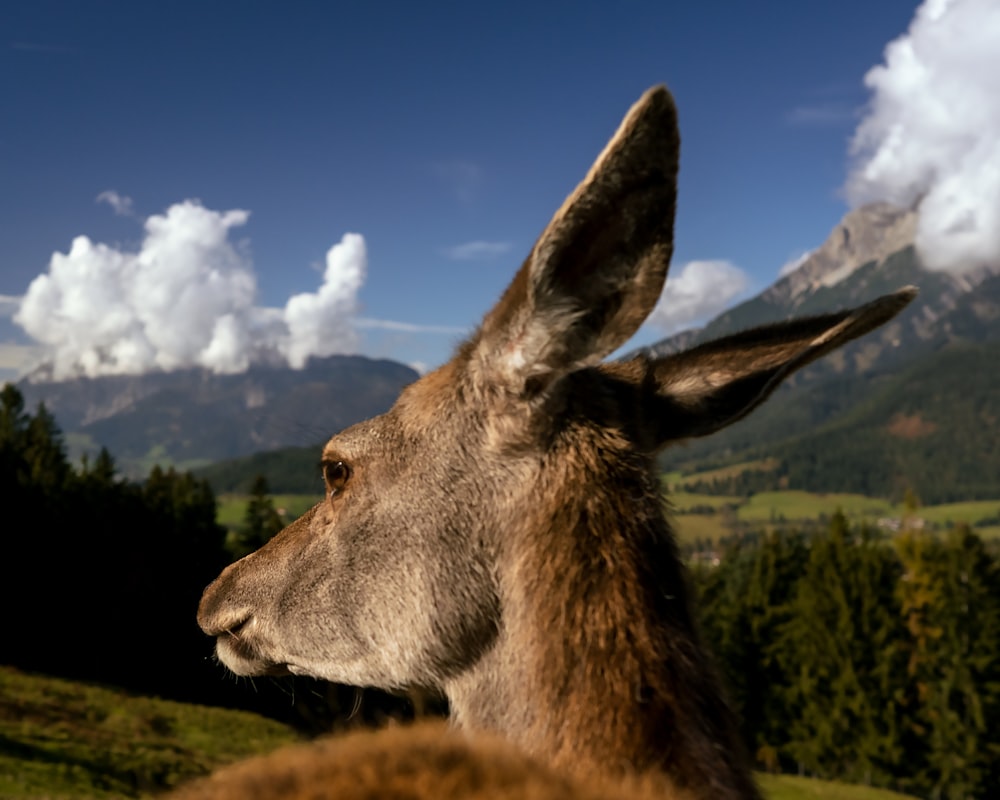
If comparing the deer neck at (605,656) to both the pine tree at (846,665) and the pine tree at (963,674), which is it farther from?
the pine tree at (963,674)

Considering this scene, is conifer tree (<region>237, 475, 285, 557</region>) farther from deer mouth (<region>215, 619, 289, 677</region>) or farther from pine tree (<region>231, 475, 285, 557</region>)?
deer mouth (<region>215, 619, 289, 677</region>)

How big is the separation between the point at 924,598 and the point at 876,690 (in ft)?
23.4

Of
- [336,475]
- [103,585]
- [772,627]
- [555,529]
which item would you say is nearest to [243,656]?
[336,475]

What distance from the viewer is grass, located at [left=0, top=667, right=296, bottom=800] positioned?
2084 cm

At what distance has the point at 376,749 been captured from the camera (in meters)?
1.91

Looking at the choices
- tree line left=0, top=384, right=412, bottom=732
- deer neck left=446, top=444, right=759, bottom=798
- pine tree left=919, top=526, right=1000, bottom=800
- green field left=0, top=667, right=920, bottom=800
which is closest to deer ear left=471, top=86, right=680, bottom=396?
deer neck left=446, top=444, right=759, bottom=798

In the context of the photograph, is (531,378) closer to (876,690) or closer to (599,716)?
(599,716)

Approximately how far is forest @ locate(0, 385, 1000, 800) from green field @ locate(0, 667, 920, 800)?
518 inches

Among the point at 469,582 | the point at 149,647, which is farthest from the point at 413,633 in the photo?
the point at 149,647

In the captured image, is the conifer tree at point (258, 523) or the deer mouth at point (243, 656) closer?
the deer mouth at point (243, 656)

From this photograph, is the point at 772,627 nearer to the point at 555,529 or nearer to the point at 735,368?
the point at 735,368

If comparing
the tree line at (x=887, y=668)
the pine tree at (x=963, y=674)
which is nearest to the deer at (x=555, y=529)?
the tree line at (x=887, y=668)

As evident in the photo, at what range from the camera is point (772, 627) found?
6400 cm

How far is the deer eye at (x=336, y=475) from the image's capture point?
13.0 ft
